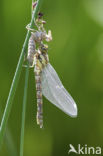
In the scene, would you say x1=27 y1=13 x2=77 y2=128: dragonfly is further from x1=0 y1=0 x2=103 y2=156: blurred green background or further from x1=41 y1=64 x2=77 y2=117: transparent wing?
x1=0 y1=0 x2=103 y2=156: blurred green background

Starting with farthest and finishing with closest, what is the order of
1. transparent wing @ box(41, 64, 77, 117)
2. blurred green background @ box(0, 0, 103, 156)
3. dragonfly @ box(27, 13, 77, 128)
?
blurred green background @ box(0, 0, 103, 156) < transparent wing @ box(41, 64, 77, 117) < dragonfly @ box(27, 13, 77, 128)

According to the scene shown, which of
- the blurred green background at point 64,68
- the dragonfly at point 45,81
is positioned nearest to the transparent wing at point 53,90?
the dragonfly at point 45,81

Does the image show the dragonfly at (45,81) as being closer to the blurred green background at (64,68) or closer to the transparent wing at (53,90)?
the transparent wing at (53,90)

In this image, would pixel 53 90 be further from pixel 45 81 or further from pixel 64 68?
pixel 64 68

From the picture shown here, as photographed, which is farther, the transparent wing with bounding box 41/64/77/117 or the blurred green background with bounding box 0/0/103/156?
the blurred green background with bounding box 0/0/103/156

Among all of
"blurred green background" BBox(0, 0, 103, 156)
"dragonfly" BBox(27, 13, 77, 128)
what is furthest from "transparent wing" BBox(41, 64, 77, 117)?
"blurred green background" BBox(0, 0, 103, 156)

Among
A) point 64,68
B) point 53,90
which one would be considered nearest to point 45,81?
point 53,90

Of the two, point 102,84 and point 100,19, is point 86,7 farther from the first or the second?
point 102,84
